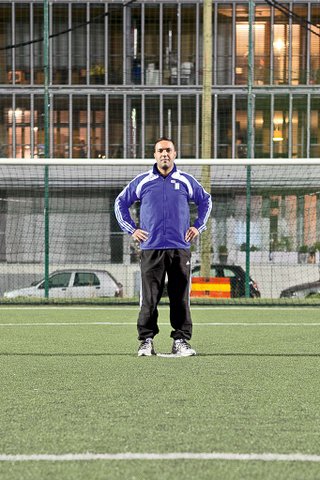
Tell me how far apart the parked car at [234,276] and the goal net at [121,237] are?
0.02 m

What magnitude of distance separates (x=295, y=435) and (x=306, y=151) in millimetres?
33065

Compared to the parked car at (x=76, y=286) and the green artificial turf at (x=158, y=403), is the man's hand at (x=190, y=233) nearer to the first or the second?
the green artificial turf at (x=158, y=403)

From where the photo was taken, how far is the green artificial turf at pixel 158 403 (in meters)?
4.19

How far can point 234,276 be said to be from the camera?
20672mm

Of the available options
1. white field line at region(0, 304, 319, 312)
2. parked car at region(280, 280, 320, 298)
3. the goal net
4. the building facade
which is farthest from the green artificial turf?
the building facade

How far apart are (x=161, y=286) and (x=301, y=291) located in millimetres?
14499

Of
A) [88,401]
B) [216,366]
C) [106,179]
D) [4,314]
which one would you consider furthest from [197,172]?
[88,401]

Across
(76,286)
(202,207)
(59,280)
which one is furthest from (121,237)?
(202,207)

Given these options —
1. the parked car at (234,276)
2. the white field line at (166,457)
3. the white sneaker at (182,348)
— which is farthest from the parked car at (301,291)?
the white field line at (166,457)

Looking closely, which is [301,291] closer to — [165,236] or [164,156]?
[165,236]

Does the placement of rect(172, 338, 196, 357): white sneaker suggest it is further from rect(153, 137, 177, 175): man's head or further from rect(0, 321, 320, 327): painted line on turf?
rect(0, 321, 320, 327): painted line on turf

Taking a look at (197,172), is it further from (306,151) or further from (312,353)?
(306,151)

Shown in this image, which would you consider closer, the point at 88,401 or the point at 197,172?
the point at 88,401

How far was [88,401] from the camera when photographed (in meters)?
5.93
